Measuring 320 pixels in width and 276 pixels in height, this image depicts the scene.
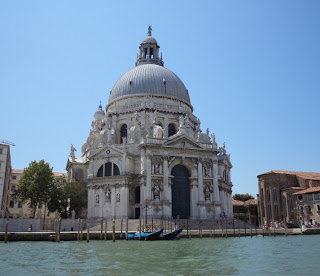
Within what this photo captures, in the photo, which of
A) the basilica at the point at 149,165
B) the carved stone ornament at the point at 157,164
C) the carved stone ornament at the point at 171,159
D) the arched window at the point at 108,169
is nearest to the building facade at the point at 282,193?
the basilica at the point at 149,165

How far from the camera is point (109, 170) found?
135 ft

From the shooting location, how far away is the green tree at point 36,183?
37.8 metres

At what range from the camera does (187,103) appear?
50500 mm

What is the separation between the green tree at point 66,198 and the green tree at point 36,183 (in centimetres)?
75

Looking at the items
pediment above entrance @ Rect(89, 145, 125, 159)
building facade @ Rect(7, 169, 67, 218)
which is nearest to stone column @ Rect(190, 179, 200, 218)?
pediment above entrance @ Rect(89, 145, 125, 159)

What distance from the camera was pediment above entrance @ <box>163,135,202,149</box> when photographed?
3994 centimetres

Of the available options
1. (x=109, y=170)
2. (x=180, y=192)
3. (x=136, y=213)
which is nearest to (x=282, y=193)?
(x=180, y=192)

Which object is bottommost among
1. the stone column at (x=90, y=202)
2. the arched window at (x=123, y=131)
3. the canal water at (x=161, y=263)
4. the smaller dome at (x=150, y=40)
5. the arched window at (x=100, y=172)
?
the canal water at (x=161, y=263)

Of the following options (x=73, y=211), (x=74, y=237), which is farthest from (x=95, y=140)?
(x=74, y=237)

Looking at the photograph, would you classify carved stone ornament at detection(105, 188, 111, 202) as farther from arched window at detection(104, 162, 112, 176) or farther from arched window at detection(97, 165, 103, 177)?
arched window at detection(97, 165, 103, 177)

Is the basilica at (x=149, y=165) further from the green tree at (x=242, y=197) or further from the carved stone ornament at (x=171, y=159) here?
the green tree at (x=242, y=197)

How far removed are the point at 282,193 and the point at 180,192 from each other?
21.6 meters

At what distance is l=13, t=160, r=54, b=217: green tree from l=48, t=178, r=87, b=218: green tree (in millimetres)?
747

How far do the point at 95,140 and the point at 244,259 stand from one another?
104 feet
